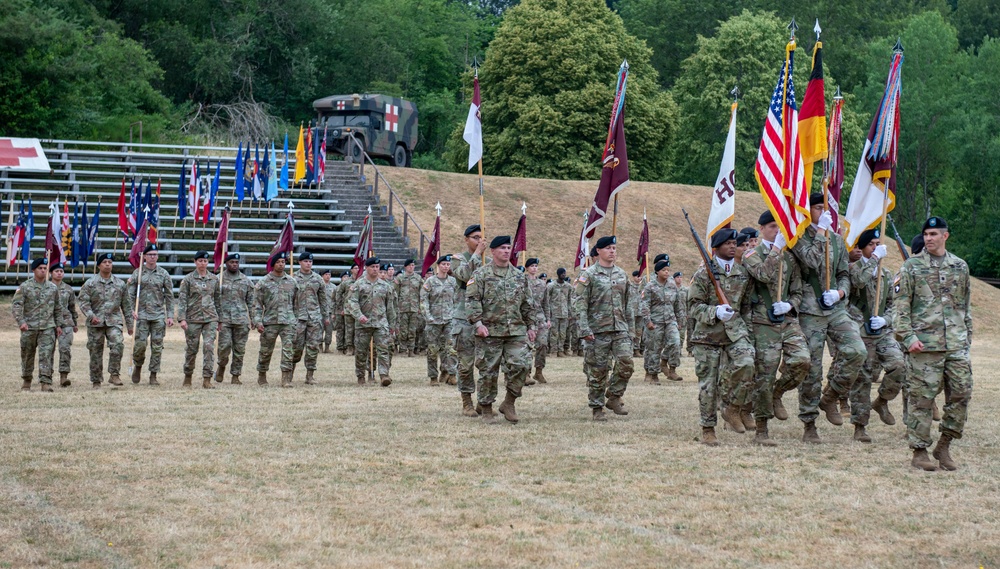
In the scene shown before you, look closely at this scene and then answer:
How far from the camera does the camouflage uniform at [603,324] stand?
12859 mm

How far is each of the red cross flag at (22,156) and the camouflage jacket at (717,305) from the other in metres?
33.5

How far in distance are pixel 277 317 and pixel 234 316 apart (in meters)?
0.68

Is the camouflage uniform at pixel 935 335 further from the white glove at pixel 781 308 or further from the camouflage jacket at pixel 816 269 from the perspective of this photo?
the camouflage jacket at pixel 816 269

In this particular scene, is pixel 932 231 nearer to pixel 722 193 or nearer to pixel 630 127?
pixel 722 193

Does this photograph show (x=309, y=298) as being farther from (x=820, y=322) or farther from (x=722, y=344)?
(x=820, y=322)

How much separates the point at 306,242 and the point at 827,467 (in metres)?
29.2

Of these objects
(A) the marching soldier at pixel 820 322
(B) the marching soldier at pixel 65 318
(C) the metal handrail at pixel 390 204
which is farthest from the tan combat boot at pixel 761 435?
(C) the metal handrail at pixel 390 204

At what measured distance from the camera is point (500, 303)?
12.7 meters

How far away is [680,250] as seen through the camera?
42781mm

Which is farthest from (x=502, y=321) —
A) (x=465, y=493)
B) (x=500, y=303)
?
(x=465, y=493)

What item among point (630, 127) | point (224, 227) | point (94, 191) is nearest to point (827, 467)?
point (224, 227)

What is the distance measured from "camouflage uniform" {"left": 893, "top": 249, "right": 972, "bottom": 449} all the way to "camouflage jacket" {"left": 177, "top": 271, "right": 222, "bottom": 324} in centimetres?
1098

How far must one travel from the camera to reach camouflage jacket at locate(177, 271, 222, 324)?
17609 mm

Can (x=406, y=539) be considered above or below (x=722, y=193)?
below
